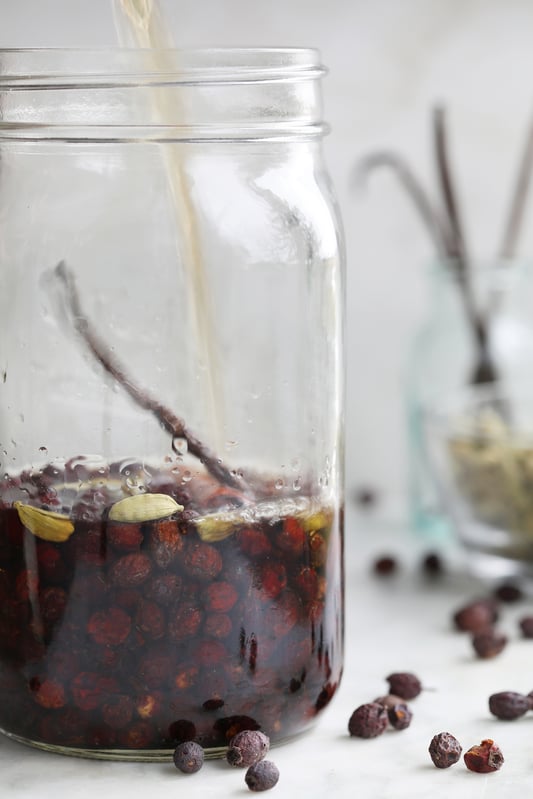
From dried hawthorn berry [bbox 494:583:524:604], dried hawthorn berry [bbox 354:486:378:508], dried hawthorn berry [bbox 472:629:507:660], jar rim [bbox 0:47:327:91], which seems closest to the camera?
jar rim [bbox 0:47:327:91]

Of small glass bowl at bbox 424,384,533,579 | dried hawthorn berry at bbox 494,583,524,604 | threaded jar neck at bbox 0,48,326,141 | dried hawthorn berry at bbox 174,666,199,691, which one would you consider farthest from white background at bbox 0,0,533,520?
dried hawthorn berry at bbox 174,666,199,691

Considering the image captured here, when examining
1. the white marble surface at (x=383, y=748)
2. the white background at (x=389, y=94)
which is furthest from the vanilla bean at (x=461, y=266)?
the white marble surface at (x=383, y=748)

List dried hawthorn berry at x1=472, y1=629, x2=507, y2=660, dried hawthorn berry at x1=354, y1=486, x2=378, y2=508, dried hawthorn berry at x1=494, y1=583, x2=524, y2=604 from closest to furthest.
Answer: dried hawthorn berry at x1=472, y1=629, x2=507, y2=660
dried hawthorn berry at x1=494, y1=583, x2=524, y2=604
dried hawthorn berry at x1=354, y1=486, x2=378, y2=508

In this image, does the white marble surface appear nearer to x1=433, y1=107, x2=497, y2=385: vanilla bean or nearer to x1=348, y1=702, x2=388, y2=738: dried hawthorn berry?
x1=348, y1=702, x2=388, y2=738: dried hawthorn berry

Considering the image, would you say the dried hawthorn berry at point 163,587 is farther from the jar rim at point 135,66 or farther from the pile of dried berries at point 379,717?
the jar rim at point 135,66

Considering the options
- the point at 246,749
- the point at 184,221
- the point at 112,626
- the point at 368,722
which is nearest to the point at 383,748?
the point at 368,722

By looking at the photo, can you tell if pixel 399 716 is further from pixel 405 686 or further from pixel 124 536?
pixel 124 536

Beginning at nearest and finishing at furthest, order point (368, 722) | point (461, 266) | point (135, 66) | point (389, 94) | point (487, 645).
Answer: point (135, 66) → point (368, 722) → point (487, 645) → point (461, 266) → point (389, 94)
